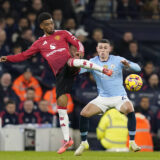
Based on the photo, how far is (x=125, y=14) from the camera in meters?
21.8

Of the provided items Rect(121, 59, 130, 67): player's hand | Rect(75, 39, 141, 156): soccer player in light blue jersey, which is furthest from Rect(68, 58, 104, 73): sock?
Rect(75, 39, 141, 156): soccer player in light blue jersey

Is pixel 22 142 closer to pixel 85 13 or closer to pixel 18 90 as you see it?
pixel 18 90

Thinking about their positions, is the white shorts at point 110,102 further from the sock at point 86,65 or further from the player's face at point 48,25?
the player's face at point 48,25

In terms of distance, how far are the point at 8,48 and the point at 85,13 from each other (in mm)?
3973

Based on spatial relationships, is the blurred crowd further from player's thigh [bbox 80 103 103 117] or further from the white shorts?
player's thigh [bbox 80 103 103 117]

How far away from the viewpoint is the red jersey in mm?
12438

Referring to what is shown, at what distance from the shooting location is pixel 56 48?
12539mm

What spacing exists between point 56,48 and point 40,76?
522 centimetres

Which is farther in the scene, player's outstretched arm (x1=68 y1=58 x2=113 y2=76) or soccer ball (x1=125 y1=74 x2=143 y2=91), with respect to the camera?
soccer ball (x1=125 y1=74 x2=143 y2=91)

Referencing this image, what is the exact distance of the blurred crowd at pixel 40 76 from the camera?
16.7 meters

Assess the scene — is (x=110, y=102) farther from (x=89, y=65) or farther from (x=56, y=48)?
(x=56, y=48)

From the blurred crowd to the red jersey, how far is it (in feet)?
11.3

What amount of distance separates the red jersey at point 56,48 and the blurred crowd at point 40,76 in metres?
3.45

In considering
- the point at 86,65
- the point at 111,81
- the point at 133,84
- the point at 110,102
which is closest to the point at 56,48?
the point at 86,65
